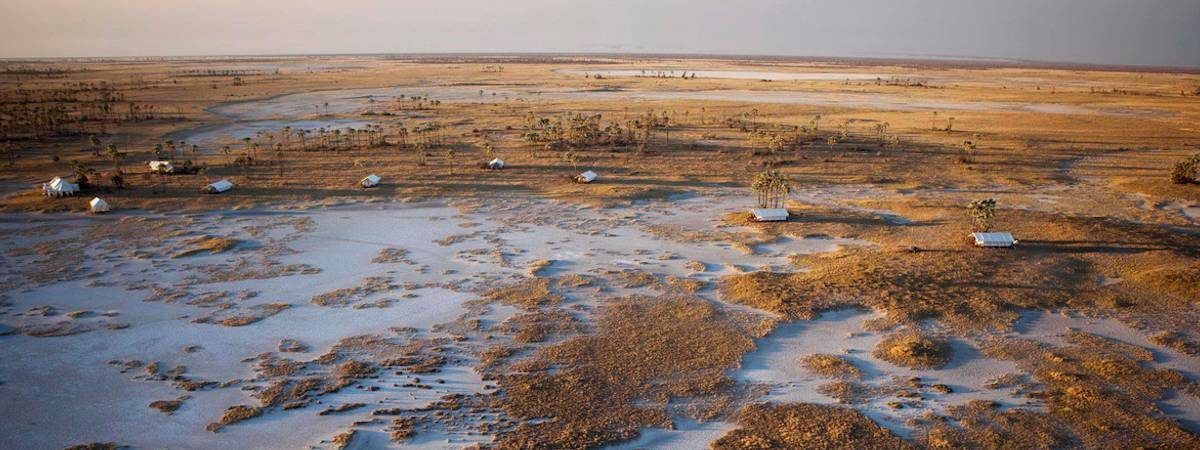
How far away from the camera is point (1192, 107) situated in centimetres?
8550

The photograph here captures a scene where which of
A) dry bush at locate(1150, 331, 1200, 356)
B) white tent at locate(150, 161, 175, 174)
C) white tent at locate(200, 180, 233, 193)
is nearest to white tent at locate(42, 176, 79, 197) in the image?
white tent at locate(150, 161, 175, 174)

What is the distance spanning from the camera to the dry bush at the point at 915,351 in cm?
1819

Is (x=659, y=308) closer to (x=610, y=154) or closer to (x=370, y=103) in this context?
(x=610, y=154)

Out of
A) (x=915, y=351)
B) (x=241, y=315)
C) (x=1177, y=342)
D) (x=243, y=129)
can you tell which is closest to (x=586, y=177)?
(x=241, y=315)

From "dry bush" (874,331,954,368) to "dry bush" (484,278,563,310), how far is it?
9859 mm

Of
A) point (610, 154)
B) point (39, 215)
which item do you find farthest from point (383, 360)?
point (610, 154)

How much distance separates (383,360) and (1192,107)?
4132 inches

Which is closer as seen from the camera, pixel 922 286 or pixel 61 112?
pixel 922 286

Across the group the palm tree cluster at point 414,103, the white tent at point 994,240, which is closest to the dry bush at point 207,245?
the white tent at point 994,240

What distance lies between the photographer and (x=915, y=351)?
18.6m

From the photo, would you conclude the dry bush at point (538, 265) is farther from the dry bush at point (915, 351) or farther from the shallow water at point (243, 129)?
the shallow water at point (243, 129)

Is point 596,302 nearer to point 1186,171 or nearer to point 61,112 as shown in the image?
point 1186,171

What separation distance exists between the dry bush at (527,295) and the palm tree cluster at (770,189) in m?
13.4

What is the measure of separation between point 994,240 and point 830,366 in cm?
1351
